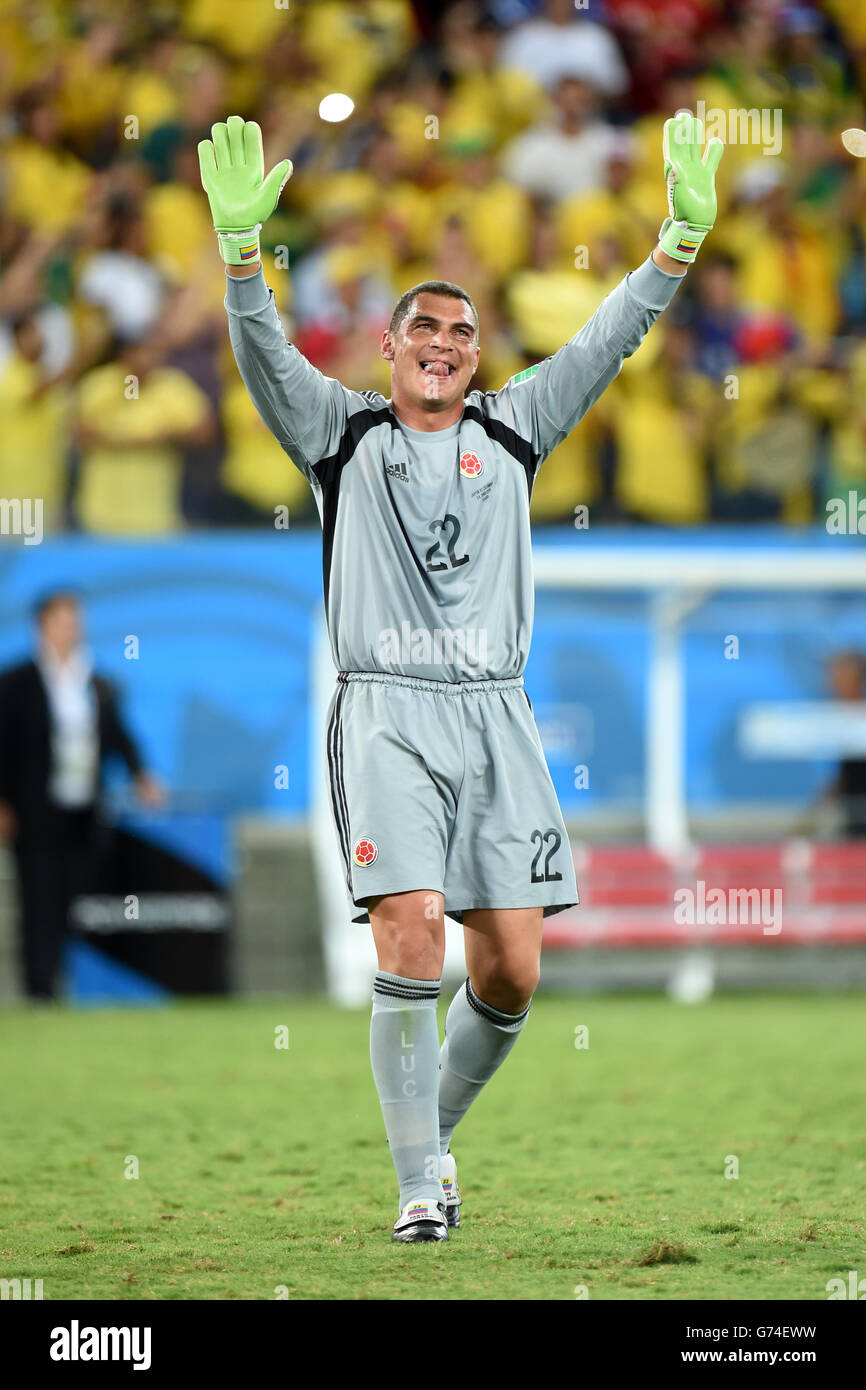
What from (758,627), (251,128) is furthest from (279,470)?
(251,128)

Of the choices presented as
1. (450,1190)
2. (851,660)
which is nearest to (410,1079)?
(450,1190)

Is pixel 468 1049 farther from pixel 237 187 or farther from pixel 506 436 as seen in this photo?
pixel 237 187

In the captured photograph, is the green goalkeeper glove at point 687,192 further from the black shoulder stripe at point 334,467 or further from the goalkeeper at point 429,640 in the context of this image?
the black shoulder stripe at point 334,467

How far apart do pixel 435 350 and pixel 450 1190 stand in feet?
6.10

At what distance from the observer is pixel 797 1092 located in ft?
21.7

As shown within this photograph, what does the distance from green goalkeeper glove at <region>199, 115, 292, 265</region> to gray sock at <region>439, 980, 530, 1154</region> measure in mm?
1705

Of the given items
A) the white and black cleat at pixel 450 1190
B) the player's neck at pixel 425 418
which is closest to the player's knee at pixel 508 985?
the white and black cleat at pixel 450 1190

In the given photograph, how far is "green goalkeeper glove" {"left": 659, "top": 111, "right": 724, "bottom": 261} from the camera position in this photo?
4.38m

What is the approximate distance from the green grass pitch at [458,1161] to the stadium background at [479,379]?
160 cm

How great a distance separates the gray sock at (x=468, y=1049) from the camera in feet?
14.2

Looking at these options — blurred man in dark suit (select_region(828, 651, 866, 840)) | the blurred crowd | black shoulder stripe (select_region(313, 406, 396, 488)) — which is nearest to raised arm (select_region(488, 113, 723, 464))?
black shoulder stripe (select_region(313, 406, 396, 488))

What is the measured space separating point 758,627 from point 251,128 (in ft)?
23.4

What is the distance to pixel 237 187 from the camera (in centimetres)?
409
